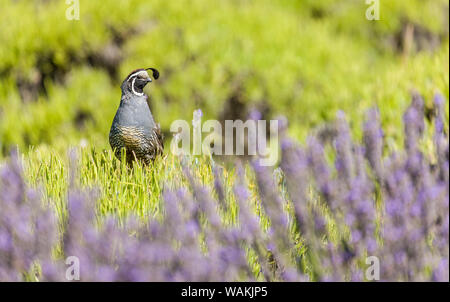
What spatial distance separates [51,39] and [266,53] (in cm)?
198

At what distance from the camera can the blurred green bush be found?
5.45 meters

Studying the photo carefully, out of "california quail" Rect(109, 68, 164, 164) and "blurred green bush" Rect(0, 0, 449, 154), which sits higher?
"blurred green bush" Rect(0, 0, 449, 154)

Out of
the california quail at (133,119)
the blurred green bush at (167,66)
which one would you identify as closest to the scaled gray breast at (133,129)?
the california quail at (133,119)

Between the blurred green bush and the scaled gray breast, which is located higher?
the blurred green bush

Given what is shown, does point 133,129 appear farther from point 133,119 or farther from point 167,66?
point 167,66

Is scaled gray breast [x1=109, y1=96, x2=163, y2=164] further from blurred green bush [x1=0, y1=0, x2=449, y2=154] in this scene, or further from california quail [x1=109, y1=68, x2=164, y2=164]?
blurred green bush [x1=0, y1=0, x2=449, y2=154]

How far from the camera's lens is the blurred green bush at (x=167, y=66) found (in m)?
5.45

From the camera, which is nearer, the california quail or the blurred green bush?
the california quail

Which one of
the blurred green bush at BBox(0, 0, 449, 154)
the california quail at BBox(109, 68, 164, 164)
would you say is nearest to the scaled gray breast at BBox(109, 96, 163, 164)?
the california quail at BBox(109, 68, 164, 164)

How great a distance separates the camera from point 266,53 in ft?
20.4

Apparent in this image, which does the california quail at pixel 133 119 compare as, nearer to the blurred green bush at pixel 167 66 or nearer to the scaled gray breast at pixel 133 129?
the scaled gray breast at pixel 133 129

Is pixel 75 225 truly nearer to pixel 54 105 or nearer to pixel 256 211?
pixel 256 211
